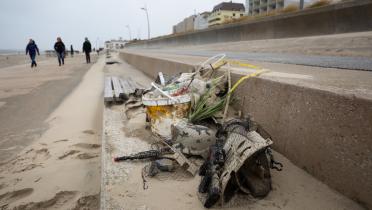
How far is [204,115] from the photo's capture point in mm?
2920

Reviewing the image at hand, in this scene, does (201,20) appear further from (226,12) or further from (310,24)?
(310,24)

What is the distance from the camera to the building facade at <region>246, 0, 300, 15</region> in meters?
67.1

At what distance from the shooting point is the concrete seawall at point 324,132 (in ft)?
5.15

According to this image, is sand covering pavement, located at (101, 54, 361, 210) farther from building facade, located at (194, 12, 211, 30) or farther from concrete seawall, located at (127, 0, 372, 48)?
building facade, located at (194, 12, 211, 30)

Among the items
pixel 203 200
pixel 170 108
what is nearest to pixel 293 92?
pixel 203 200

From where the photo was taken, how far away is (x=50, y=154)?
358 cm

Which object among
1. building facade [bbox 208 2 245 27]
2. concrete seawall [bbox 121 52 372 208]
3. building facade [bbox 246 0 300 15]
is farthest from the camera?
building facade [bbox 208 2 245 27]

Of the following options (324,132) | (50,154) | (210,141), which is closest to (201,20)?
(50,154)

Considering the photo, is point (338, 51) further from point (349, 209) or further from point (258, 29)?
point (258, 29)

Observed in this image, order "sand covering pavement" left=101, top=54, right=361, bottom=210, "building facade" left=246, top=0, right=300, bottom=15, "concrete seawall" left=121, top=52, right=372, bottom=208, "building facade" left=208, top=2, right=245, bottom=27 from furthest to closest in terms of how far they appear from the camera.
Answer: "building facade" left=208, top=2, right=245, bottom=27, "building facade" left=246, top=0, right=300, bottom=15, "sand covering pavement" left=101, top=54, right=361, bottom=210, "concrete seawall" left=121, top=52, right=372, bottom=208

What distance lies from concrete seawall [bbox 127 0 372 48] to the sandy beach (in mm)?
8131

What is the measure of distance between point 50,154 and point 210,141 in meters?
2.38

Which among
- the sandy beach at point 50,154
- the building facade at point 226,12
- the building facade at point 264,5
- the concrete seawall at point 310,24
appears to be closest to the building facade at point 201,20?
the building facade at point 226,12

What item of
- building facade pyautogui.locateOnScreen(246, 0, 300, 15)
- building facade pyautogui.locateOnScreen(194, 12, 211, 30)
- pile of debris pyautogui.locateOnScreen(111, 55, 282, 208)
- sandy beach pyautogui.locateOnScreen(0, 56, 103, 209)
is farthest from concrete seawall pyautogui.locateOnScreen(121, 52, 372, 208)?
building facade pyautogui.locateOnScreen(194, 12, 211, 30)
